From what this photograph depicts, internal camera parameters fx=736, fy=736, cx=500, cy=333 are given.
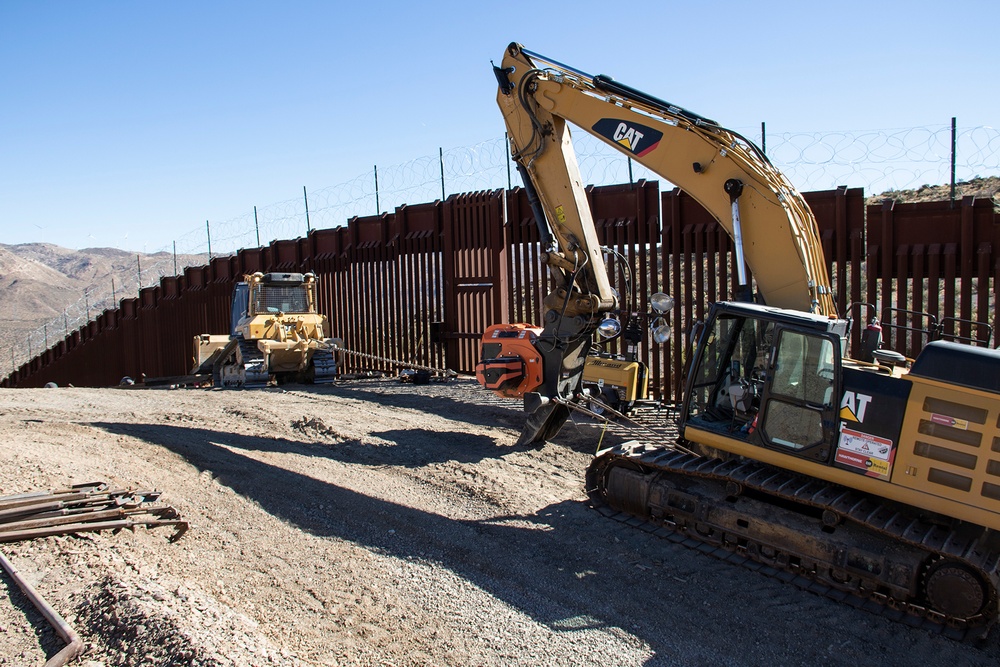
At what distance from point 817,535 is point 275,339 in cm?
1296

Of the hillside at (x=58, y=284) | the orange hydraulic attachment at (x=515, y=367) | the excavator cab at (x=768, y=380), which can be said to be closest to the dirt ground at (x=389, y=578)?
the orange hydraulic attachment at (x=515, y=367)

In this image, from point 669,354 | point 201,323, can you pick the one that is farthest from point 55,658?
point 201,323

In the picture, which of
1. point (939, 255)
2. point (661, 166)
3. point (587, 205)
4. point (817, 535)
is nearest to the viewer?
point (817, 535)

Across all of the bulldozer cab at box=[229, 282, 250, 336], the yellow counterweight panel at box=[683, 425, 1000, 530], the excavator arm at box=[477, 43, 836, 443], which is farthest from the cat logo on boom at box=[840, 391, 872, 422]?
the bulldozer cab at box=[229, 282, 250, 336]

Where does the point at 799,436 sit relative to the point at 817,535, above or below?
above

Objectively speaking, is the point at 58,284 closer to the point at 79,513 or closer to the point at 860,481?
the point at 79,513

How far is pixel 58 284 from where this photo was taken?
65062 millimetres

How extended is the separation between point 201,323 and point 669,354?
16566mm

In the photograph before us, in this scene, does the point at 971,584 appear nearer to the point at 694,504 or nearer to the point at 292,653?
the point at 694,504

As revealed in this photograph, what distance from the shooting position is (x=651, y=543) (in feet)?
19.9

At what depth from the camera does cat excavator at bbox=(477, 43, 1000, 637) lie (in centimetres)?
479

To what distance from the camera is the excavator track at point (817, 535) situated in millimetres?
4723

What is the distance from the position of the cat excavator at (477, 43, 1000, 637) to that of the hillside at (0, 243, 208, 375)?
31.5 metres

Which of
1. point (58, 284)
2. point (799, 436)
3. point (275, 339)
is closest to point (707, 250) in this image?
point (799, 436)
